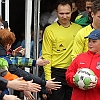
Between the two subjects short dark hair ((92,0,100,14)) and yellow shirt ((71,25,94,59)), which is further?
yellow shirt ((71,25,94,59))

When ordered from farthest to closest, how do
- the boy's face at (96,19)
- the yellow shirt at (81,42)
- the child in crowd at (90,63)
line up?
the yellow shirt at (81,42) < the boy's face at (96,19) < the child in crowd at (90,63)

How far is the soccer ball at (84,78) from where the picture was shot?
411cm

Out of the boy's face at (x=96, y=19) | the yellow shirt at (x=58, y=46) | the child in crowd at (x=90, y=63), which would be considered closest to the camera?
the child in crowd at (x=90, y=63)

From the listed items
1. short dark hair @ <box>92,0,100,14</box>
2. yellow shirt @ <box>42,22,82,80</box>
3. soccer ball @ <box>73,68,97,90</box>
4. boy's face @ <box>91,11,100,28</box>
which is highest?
short dark hair @ <box>92,0,100,14</box>

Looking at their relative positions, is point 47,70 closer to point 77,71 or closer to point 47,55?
point 47,55

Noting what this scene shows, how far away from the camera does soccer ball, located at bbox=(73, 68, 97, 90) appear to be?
162 inches

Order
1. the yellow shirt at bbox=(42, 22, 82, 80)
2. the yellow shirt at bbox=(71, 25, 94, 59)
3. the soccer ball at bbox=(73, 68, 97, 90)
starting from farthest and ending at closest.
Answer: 1. the yellow shirt at bbox=(42, 22, 82, 80)
2. the yellow shirt at bbox=(71, 25, 94, 59)
3. the soccer ball at bbox=(73, 68, 97, 90)

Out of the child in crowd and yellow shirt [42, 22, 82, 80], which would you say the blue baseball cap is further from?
yellow shirt [42, 22, 82, 80]

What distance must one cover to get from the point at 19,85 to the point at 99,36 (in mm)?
1393

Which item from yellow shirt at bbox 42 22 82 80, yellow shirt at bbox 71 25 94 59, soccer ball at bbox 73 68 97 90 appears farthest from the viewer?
yellow shirt at bbox 42 22 82 80

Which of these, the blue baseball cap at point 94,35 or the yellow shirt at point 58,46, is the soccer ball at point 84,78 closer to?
the blue baseball cap at point 94,35

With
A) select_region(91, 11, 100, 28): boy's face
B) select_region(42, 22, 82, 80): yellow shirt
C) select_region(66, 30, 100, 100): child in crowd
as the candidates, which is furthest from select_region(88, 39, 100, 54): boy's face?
select_region(42, 22, 82, 80): yellow shirt

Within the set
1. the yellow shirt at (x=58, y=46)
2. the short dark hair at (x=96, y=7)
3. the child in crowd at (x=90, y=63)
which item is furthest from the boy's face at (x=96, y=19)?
the yellow shirt at (x=58, y=46)

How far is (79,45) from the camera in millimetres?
4711
